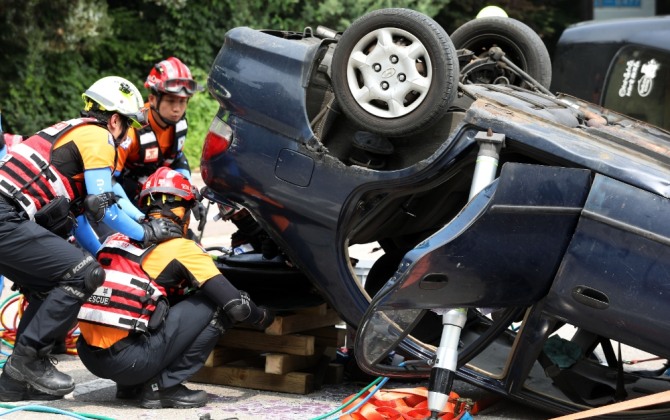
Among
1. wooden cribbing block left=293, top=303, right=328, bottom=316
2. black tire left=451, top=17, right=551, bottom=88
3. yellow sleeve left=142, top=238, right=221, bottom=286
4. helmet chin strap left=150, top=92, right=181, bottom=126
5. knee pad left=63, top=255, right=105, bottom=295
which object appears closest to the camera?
knee pad left=63, top=255, right=105, bottom=295

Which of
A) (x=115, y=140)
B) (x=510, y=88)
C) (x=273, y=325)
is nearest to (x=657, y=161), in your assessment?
(x=510, y=88)

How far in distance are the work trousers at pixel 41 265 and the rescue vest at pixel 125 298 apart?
108mm

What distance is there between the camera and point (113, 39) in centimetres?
2031

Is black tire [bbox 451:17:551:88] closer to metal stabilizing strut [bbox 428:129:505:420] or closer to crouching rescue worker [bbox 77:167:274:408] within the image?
metal stabilizing strut [bbox 428:129:505:420]

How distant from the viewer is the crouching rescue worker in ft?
17.9

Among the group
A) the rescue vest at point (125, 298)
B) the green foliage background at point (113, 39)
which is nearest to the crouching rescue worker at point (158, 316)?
the rescue vest at point (125, 298)

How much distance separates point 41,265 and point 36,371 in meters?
0.53

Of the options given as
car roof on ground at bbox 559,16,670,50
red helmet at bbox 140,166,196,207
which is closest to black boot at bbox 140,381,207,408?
red helmet at bbox 140,166,196,207

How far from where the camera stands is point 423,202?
19.7 feet

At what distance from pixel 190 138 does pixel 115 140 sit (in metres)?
13.0

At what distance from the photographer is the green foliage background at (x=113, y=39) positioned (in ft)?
58.6

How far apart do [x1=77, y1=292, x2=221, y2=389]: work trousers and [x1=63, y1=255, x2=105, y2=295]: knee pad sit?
29 cm

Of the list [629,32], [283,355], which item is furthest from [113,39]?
[283,355]

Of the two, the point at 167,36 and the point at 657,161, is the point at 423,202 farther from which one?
the point at 167,36
